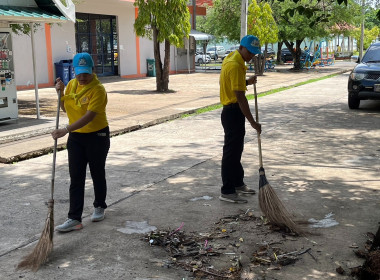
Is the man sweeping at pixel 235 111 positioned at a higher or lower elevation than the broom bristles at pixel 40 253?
higher

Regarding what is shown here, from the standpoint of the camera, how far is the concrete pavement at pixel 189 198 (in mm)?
3885

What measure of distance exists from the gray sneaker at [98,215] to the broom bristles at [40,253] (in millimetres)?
773

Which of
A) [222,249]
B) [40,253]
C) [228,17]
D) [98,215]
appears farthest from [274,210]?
[228,17]

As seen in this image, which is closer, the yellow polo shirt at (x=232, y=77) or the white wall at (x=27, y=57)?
the yellow polo shirt at (x=232, y=77)

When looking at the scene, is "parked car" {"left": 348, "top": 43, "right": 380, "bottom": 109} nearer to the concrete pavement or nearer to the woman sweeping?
the concrete pavement

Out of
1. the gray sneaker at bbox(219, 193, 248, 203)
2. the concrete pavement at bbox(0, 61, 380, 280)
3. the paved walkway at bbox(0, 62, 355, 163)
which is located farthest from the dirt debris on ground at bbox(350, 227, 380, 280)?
the paved walkway at bbox(0, 62, 355, 163)

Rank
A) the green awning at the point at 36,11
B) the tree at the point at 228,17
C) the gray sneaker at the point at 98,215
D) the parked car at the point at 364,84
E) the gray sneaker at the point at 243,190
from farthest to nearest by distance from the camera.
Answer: the tree at the point at 228,17 < the parked car at the point at 364,84 < the green awning at the point at 36,11 < the gray sneaker at the point at 243,190 < the gray sneaker at the point at 98,215

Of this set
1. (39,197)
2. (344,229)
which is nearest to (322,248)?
(344,229)

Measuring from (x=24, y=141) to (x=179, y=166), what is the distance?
331 cm

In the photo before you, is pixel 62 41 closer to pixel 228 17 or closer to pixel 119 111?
pixel 119 111

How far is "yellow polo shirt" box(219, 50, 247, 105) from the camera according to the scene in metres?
5.09

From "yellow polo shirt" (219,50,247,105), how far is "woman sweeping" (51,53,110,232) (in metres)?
1.35

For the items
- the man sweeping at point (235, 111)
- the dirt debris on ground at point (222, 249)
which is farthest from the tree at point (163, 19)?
the dirt debris on ground at point (222, 249)

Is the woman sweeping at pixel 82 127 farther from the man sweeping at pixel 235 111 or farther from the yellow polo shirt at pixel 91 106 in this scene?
the man sweeping at pixel 235 111
